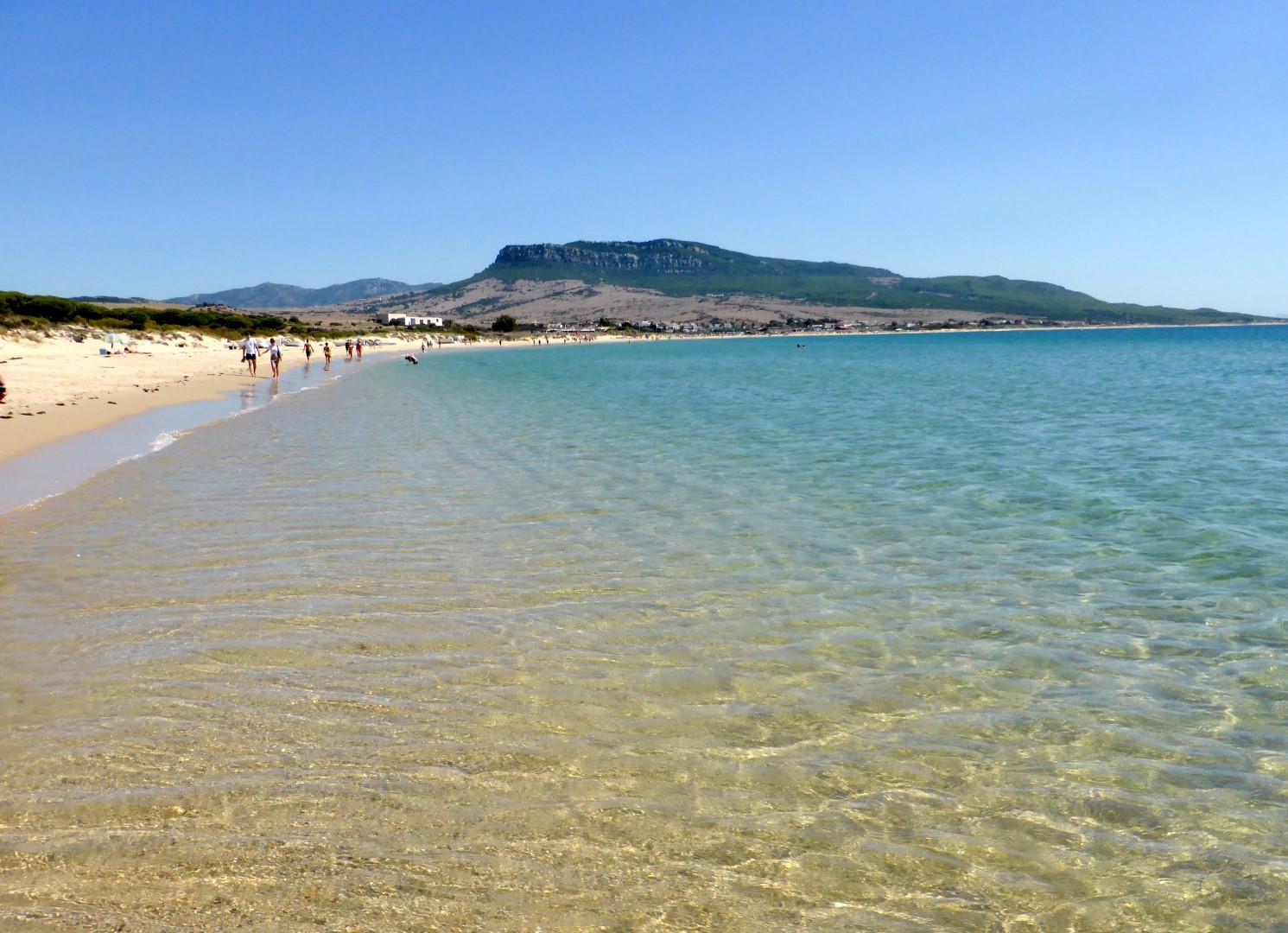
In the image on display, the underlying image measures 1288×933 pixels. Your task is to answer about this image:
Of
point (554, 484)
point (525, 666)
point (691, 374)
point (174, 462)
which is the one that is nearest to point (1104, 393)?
point (691, 374)

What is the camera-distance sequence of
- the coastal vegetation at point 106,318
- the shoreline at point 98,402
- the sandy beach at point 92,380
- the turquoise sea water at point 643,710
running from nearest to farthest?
1. the turquoise sea water at point 643,710
2. the shoreline at point 98,402
3. the sandy beach at point 92,380
4. the coastal vegetation at point 106,318

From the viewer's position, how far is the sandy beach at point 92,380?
73.7 ft

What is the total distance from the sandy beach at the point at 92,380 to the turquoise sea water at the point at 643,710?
1118cm

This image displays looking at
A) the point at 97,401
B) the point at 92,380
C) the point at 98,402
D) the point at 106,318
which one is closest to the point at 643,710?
the point at 98,402

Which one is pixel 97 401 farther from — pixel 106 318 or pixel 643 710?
pixel 106 318

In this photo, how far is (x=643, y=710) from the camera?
19.3 ft

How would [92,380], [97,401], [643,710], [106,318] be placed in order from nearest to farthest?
[643,710] < [97,401] < [92,380] < [106,318]

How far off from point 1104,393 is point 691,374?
2800 centimetres

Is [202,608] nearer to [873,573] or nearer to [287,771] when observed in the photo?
[287,771]

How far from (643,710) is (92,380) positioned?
38.1 m

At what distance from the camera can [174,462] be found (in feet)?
55.0

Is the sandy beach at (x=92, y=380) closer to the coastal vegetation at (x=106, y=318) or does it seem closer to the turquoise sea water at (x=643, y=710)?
the coastal vegetation at (x=106, y=318)

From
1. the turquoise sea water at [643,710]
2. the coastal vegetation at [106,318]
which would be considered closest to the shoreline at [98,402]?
the turquoise sea water at [643,710]

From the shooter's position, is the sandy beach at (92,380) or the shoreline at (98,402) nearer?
the shoreline at (98,402)
